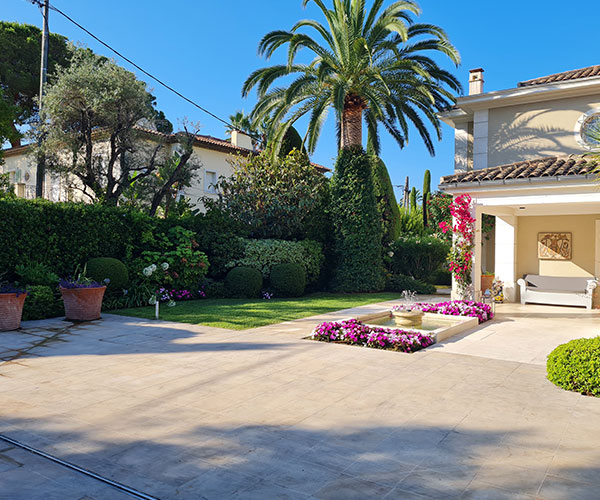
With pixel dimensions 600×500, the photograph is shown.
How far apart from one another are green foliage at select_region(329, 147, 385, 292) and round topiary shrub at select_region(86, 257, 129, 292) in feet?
25.8

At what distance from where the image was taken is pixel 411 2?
15445 millimetres

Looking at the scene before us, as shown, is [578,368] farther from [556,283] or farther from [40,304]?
[40,304]

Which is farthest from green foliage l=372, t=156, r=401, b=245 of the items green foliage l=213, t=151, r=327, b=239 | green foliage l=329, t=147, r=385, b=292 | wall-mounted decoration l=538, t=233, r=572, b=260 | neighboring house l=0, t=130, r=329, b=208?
neighboring house l=0, t=130, r=329, b=208

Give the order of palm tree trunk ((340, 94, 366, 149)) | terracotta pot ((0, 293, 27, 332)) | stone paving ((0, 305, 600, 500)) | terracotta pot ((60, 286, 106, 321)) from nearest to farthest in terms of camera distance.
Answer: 1. stone paving ((0, 305, 600, 500))
2. terracotta pot ((0, 293, 27, 332))
3. terracotta pot ((60, 286, 106, 321))
4. palm tree trunk ((340, 94, 366, 149))

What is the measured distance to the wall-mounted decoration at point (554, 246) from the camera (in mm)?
14156

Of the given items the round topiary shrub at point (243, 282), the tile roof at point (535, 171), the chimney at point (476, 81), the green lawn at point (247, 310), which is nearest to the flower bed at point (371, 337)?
the green lawn at point (247, 310)

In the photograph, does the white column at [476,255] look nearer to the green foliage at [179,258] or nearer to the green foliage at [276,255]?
the green foliage at [276,255]

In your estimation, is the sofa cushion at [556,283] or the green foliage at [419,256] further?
the green foliage at [419,256]

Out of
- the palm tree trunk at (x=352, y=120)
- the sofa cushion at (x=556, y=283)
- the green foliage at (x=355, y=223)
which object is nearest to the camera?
the sofa cushion at (x=556, y=283)

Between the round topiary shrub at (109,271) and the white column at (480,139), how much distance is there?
11.9 m

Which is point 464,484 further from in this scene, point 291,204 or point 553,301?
point 291,204

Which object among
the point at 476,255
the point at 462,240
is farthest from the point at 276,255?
the point at 476,255

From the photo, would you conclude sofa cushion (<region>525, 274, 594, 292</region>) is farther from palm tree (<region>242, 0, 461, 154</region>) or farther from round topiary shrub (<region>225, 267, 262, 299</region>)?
round topiary shrub (<region>225, 267, 262, 299</region>)

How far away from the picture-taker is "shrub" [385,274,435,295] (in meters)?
17.7
